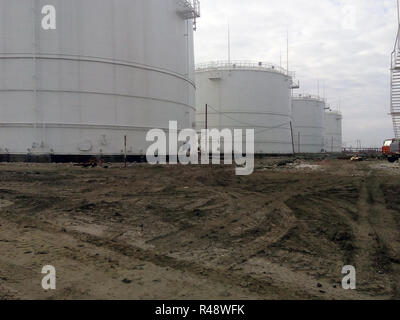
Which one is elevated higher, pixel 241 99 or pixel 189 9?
pixel 189 9

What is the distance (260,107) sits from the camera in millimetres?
37562

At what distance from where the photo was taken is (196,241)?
6.25m

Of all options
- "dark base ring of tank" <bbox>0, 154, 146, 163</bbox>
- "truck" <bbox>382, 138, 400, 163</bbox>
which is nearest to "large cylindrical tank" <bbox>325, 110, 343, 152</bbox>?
"truck" <bbox>382, 138, 400, 163</bbox>

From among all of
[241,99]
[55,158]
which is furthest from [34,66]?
[241,99]

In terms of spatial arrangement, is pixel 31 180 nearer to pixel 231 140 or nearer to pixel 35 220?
pixel 35 220

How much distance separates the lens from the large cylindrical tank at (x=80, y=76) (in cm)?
1914

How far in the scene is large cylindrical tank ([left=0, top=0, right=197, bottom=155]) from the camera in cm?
1914

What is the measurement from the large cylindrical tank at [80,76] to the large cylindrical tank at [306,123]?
114ft

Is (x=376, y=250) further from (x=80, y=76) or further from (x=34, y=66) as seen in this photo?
(x=34, y=66)

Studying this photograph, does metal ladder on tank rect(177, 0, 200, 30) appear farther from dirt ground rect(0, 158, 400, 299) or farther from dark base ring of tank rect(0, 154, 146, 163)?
dirt ground rect(0, 158, 400, 299)

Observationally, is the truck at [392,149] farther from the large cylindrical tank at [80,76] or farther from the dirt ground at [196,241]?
the large cylindrical tank at [80,76]

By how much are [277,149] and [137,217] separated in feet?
109

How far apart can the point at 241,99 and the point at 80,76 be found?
20114mm
